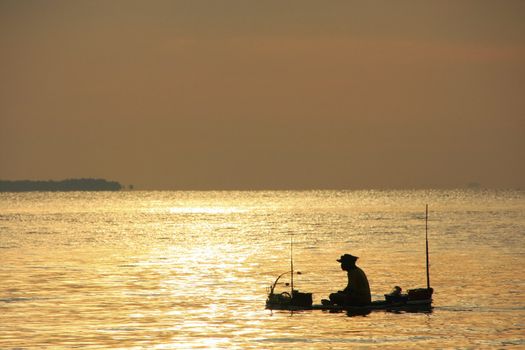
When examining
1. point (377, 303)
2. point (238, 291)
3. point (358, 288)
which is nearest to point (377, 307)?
point (377, 303)

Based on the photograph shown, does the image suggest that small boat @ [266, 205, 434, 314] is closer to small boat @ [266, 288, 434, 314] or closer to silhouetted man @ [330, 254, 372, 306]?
small boat @ [266, 288, 434, 314]

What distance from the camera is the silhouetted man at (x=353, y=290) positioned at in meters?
36.9

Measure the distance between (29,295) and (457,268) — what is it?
21756 millimetres

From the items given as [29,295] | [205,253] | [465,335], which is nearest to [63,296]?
[29,295]

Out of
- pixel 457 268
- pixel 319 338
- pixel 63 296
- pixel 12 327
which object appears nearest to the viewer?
pixel 319 338

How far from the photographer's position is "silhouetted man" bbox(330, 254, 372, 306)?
121ft

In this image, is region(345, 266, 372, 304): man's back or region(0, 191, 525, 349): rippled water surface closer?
region(0, 191, 525, 349): rippled water surface

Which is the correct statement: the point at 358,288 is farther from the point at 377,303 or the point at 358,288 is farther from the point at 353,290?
the point at 377,303

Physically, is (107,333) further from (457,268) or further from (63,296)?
(457,268)

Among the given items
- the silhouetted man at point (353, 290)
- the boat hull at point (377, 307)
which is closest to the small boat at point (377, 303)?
the boat hull at point (377, 307)

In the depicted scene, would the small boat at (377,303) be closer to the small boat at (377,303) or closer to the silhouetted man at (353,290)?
the small boat at (377,303)

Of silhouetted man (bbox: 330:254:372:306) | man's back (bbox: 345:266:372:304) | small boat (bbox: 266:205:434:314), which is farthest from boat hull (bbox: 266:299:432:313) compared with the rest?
man's back (bbox: 345:266:372:304)

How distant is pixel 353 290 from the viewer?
37.2 meters

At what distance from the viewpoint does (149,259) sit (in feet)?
214
